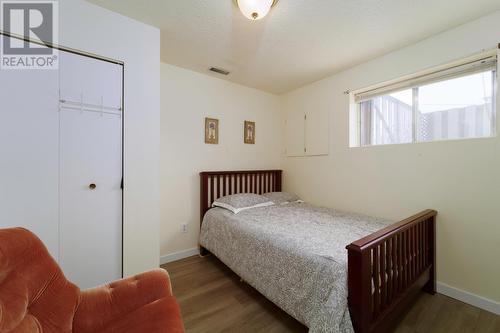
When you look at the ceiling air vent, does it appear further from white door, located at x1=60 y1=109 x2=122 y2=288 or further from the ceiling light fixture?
white door, located at x1=60 y1=109 x2=122 y2=288

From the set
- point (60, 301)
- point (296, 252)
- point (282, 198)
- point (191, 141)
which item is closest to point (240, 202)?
point (282, 198)

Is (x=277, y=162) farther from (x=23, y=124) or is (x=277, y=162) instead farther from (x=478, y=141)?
(x=23, y=124)

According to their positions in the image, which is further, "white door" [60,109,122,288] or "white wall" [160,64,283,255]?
"white wall" [160,64,283,255]

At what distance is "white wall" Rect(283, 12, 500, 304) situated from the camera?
1715mm

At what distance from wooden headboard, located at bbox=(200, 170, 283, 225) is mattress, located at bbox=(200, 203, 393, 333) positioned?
26cm

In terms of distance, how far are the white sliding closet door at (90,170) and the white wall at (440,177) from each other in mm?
2498

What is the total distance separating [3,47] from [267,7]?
5.72 feet

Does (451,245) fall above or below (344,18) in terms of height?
below

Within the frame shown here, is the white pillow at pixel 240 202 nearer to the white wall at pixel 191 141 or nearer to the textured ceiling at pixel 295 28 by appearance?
the white wall at pixel 191 141

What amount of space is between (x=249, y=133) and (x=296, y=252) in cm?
216

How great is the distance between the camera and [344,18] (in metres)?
1.74

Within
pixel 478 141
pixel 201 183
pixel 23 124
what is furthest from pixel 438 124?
pixel 23 124

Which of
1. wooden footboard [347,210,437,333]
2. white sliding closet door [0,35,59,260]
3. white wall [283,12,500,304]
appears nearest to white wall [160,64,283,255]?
white sliding closet door [0,35,59,260]

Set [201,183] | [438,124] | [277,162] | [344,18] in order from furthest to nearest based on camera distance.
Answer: [277,162] → [201,183] → [438,124] → [344,18]
